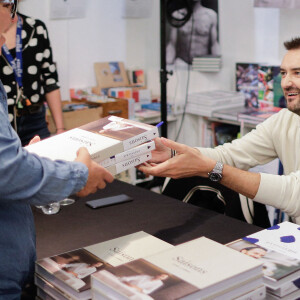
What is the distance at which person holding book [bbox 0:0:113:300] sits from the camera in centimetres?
96

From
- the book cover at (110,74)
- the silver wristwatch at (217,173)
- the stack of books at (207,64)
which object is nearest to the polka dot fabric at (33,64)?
the silver wristwatch at (217,173)

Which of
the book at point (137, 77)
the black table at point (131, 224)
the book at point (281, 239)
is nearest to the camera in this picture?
the book at point (281, 239)

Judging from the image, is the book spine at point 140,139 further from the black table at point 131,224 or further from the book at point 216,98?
the book at point 216,98

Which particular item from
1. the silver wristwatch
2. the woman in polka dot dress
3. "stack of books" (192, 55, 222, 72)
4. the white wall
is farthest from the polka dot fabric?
"stack of books" (192, 55, 222, 72)

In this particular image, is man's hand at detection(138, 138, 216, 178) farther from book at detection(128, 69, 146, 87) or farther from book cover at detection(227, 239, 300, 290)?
book at detection(128, 69, 146, 87)

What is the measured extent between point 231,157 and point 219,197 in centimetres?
25

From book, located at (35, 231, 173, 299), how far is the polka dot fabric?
154 cm

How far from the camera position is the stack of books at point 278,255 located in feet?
3.44

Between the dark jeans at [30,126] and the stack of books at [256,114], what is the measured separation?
144 centimetres

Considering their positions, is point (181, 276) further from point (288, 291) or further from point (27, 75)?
point (27, 75)

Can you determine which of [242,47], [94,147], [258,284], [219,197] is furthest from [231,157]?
[242,47]

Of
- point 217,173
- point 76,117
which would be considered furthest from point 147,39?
point 217,173

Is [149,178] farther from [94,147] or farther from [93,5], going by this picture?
[94,147]

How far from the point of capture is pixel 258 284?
1.02 m
